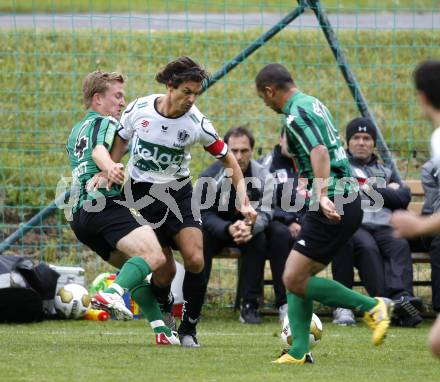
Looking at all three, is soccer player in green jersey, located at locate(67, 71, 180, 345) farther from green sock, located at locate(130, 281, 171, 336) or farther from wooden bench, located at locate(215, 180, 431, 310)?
wooden bench, located at locate(215, 180, 431, 310)

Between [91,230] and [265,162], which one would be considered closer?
[91,230]

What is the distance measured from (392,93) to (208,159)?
2.37m

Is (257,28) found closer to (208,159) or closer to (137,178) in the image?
(208,159)

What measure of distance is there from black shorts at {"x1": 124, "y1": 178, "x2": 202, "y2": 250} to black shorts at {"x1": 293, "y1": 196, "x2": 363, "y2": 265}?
105cm

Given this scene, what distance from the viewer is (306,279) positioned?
6.38 metres

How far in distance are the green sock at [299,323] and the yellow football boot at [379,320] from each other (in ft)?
1.20

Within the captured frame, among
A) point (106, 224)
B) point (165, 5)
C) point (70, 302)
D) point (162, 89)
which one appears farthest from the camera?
point (165, 5)

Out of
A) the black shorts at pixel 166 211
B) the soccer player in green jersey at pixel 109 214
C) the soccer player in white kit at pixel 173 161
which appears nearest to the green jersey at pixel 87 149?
the soccer player in green jersey at pixel 109 214

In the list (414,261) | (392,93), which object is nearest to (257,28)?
(392,93)

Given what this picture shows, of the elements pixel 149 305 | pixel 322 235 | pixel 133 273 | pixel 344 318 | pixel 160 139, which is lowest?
pixel 344 318

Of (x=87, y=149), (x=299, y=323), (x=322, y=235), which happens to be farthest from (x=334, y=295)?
(x=87, y=149)

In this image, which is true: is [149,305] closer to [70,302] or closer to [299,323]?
[299,323]

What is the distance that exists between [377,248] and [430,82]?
433 centimetres

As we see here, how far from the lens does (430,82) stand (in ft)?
16.4
